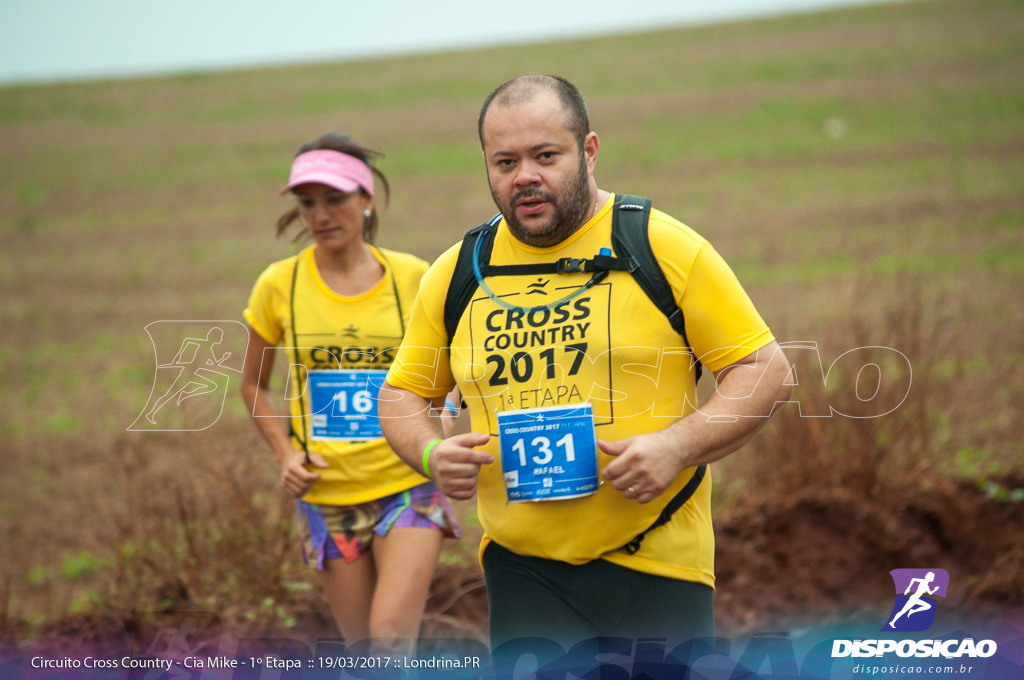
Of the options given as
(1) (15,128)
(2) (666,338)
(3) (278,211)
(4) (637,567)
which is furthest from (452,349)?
(1) (15,128)

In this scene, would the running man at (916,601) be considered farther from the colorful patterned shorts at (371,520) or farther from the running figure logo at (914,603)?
the colorful patterned shorts at (371,520)

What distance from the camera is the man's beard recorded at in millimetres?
2699

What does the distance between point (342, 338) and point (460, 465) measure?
1.31m

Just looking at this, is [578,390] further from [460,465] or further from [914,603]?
[914,603]

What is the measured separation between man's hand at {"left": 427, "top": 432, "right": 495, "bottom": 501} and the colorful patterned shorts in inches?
44.4

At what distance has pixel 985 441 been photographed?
6.60 m

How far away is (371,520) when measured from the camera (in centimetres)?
386

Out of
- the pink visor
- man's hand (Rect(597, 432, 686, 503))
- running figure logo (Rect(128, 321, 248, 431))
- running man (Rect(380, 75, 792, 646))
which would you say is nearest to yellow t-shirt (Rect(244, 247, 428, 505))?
the pink visor

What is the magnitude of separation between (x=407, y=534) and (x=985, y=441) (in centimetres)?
460

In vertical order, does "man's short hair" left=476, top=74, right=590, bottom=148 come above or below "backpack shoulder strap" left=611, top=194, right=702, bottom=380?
above

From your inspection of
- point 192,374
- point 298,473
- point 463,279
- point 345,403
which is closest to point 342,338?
point 345,403

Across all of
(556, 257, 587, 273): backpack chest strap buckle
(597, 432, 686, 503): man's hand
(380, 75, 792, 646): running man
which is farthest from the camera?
(556, 257, 587, 273): backpack chest strap buckle

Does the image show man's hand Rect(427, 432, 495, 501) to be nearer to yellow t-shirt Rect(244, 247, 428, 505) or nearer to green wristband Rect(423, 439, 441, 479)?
green wristband Rect(423, 439, 441, 479)

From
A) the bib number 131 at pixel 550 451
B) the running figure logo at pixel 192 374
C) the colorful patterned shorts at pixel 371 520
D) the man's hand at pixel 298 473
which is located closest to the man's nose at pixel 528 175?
the bib number 131 at pixel 550 451
